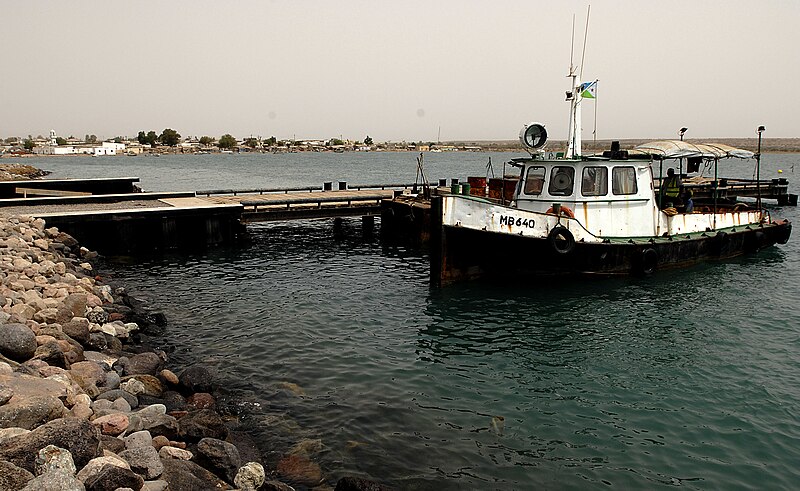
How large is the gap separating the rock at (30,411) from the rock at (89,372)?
216cm

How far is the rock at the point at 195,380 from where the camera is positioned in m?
9.96

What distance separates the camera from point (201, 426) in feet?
26.6

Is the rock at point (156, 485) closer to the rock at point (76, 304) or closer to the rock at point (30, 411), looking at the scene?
the rock at point (30, 411)

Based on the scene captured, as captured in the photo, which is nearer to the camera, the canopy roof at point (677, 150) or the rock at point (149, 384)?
the rock at point (149, 384)

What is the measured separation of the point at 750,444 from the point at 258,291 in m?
12.5

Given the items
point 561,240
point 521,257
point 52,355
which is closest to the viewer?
Result: point 52,355

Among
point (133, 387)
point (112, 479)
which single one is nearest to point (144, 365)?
point (133, 387)

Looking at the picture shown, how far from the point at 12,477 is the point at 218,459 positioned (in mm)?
2533

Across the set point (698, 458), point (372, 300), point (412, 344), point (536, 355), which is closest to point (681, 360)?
point (536, 355)

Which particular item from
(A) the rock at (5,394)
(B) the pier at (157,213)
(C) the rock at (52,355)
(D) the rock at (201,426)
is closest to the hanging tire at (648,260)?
(B) the pier at (157,213)

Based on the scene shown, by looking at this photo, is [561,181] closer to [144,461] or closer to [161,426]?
[161,426]

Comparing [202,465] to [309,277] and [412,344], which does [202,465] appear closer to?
[412,344]

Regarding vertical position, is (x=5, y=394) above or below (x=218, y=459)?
above

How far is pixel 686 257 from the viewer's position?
68.0 ft
